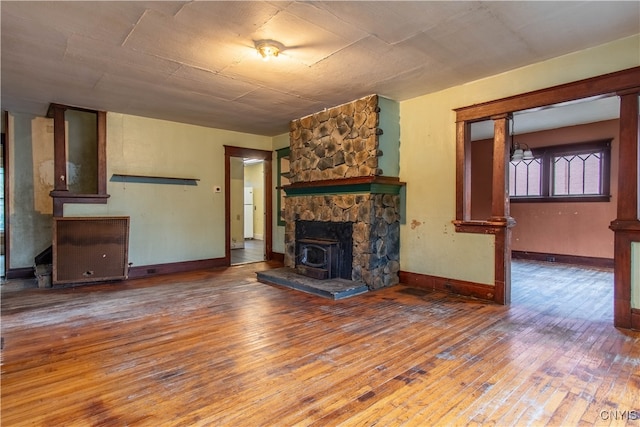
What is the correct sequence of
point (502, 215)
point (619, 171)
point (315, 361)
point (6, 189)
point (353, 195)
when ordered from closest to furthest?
point (315, 361)
point (619, 171)
point (502, 215)
point (353, 195)
point (6, 189)

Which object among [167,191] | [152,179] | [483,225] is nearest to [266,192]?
[167,191]

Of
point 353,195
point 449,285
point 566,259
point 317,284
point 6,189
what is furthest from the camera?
point 566,259

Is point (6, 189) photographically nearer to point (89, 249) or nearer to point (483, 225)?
point (89, 249)

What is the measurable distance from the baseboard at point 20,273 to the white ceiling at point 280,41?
2485mm

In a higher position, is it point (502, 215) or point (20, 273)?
point (502, 215)

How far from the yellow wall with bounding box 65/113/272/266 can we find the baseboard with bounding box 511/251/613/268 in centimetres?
631

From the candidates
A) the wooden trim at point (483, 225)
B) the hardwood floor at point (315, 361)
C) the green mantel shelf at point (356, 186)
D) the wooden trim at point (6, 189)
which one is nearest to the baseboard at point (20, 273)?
the wooden trim at point (6, 189)

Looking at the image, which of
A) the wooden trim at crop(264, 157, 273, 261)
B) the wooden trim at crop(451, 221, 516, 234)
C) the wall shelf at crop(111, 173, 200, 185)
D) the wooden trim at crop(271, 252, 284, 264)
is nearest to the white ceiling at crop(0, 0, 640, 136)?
the wall shelf at crop(111, 173, 200, 185)

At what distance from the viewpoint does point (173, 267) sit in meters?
5.90

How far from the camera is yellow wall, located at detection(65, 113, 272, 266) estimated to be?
5414 millimetres

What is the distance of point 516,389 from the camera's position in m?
2.07

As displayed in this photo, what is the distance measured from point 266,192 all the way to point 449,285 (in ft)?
13.9

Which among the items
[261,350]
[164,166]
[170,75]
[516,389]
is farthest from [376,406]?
[164,166]

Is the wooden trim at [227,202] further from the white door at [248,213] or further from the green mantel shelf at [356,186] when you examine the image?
the white door at [248,213]
